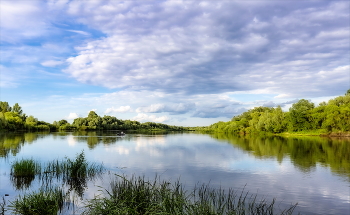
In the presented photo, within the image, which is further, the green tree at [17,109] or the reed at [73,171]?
the green tree at [17,109]

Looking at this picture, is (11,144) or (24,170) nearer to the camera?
(24,170)

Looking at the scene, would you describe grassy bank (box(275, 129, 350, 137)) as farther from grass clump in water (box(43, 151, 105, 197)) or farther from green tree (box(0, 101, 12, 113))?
green tree (box(0, 101, 12, 113))

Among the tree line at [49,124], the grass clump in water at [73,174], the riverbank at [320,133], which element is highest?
the tree line at [49,124]

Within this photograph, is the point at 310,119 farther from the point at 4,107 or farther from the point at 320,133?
the point at 4,107

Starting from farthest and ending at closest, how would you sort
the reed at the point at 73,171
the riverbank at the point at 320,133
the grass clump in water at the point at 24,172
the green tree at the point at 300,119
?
the green tree at the point at 300,119 → the riverbank at the point at 320,133 → the reed at the point at 73,171 → the grass clump in water at the point at 24,172

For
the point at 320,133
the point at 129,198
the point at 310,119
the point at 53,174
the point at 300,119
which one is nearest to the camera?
the point at 129,198

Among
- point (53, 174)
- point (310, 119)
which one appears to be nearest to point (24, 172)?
point (53, 174)

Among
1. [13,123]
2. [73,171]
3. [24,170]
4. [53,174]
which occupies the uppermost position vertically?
[13,123]

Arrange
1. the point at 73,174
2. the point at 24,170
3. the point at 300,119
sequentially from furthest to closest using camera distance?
the point at 300,119 < the point at 73,174 < the point at 24,170

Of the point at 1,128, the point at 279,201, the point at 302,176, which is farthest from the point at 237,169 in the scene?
the point at 1,128

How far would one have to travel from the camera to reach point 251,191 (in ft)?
50.0

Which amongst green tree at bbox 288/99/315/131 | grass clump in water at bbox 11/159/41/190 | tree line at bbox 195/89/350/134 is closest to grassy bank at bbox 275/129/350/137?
tree line at bbox 195/89/350/134

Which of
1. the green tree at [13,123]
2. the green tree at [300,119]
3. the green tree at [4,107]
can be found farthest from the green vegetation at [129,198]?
the green tree at [4,107]

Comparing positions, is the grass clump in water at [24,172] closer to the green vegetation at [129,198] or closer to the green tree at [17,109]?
the green vegetation at [129,198]
